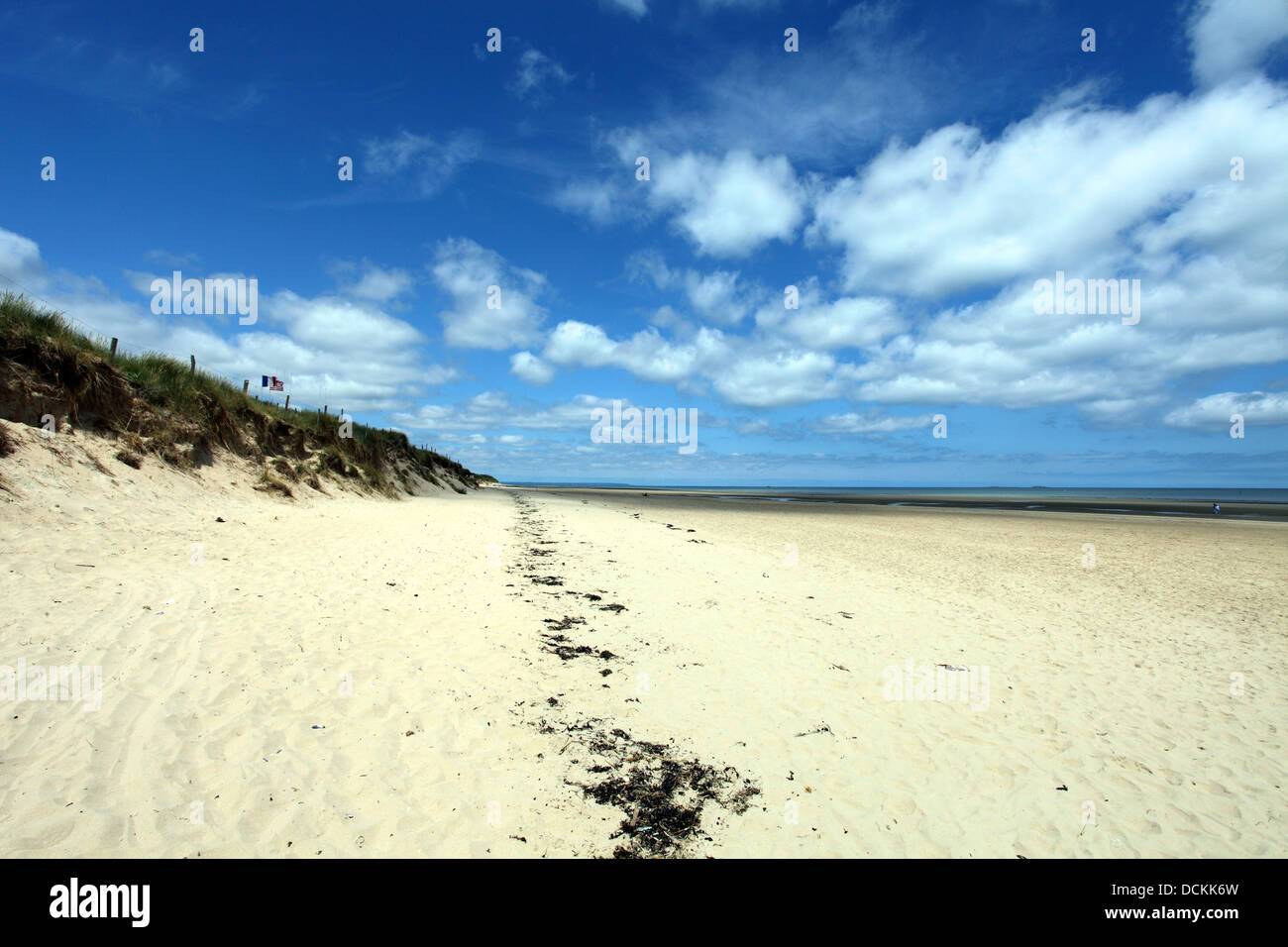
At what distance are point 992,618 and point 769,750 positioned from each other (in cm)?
777

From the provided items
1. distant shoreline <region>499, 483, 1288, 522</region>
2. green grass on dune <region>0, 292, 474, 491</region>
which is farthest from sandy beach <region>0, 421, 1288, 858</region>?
distant shoreline <region>499, 483, 1288, 522</region>

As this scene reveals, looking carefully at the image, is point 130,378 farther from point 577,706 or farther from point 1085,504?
point 1085,504

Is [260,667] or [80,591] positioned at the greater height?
[80,591]

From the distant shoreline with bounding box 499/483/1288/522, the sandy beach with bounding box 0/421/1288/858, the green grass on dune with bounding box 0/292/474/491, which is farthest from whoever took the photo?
the distant shoreline with bounding box 499/483/1288/522

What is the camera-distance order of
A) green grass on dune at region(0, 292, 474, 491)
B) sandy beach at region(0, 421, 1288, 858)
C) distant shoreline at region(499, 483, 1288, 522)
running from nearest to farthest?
sandy beach at region(0, 421, 1288, 858), green grass on dune at region(0, 292, 474, 491), distant shoreline at region(499, 483, 1288, 522)

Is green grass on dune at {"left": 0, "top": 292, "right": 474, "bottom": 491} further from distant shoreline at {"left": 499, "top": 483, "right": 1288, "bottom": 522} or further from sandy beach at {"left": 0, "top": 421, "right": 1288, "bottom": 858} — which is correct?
distant shoreline at {"left": 499, "top": 483, "right": 1288, "bottom": 522}

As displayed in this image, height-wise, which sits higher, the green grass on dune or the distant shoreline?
the green grass on dune

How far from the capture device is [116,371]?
597 inches

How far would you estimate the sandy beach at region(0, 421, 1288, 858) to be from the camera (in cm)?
425

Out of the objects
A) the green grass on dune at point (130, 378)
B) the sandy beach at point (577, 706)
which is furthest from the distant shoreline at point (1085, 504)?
the green grass on dune at point (130, 378)

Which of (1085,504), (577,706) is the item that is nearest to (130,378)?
(577,706)

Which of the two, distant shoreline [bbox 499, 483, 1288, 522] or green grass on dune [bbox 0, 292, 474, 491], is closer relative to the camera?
green grass on dune [bbox 0, 292, 474, 491]
